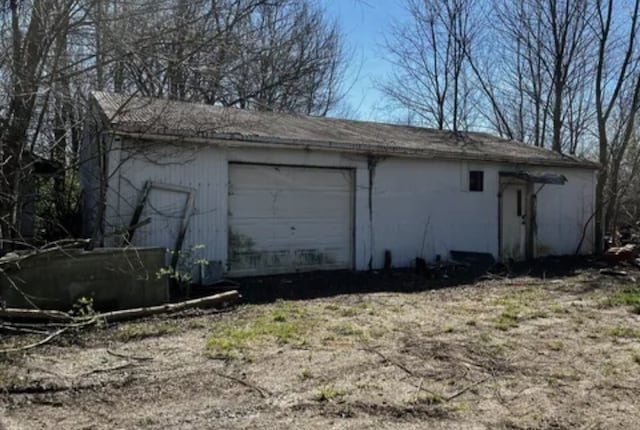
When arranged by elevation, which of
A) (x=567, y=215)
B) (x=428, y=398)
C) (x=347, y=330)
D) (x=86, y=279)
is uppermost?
(x=567, y=215)

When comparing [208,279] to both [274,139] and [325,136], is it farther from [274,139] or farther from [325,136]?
[325,136]

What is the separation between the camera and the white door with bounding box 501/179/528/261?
42.6ft

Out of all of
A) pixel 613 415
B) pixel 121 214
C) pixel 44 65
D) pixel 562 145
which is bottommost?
pixel 613 415

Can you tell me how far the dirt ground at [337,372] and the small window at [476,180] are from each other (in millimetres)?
5488

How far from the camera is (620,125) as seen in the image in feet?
56.8

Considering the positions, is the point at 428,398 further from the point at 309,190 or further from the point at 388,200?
the point at 388,200

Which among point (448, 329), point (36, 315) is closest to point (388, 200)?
point (448, 329)

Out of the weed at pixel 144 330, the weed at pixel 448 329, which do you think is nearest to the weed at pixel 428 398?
the weed at pixel 448 329

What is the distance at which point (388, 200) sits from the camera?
10.9 meters

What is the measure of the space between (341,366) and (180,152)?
5.15 metres

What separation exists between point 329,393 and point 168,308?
3317 millimetres

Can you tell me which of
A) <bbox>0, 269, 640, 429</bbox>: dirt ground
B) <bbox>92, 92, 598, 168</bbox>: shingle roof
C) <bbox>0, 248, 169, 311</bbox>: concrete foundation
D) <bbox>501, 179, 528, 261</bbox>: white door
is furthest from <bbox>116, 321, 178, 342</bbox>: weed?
<bbox>501, 179, 528, 261</bbox>: white door

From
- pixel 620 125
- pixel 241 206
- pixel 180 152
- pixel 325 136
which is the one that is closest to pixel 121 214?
pixel 180 152

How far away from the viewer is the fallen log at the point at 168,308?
608 cm
